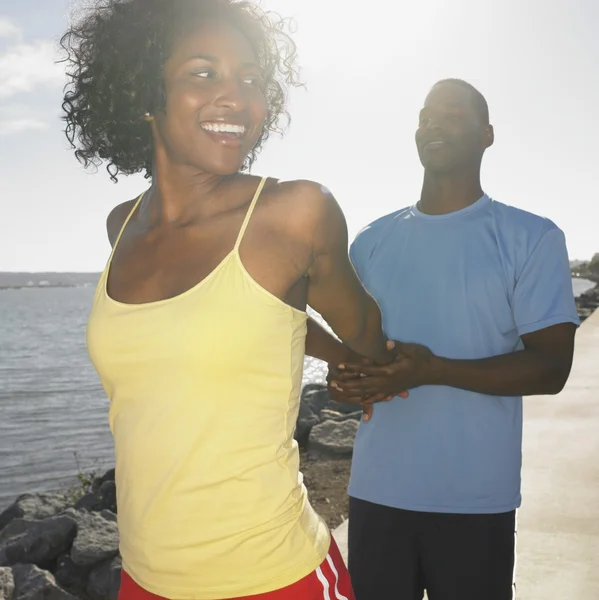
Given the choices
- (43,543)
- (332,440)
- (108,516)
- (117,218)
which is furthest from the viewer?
(332,440)

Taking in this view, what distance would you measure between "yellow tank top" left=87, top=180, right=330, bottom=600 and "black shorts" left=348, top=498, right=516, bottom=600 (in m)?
0.96

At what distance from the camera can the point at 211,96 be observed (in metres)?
1.84

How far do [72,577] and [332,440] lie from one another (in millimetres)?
2926

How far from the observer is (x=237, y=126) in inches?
73.3

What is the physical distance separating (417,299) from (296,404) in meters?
1.07

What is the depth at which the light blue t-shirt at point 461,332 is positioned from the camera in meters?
2.50

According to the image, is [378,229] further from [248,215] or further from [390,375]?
[248,215]

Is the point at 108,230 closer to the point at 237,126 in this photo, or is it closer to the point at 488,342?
the point at 237,126

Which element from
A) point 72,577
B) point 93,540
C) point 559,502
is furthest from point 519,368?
point 72,577

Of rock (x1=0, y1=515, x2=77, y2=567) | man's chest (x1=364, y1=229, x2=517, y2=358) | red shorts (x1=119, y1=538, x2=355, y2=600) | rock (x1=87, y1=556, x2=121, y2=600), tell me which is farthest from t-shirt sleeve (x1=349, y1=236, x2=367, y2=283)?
rock (x1=0, y1=515, x2=77, y2=567)

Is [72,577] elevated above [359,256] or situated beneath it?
situated beneath

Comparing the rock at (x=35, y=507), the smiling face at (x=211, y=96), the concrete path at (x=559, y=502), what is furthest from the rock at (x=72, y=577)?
the smiling face at (x=211, y=96)

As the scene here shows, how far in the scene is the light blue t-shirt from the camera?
2500 mm

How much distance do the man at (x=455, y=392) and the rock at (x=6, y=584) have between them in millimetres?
3346
